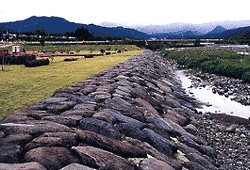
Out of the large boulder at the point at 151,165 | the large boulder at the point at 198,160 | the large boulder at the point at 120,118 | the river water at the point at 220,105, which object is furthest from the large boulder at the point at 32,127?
the river water at the point at 220,105

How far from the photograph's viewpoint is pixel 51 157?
255cm

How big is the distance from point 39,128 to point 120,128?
1.79m

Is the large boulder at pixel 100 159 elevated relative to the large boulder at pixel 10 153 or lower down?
lower down

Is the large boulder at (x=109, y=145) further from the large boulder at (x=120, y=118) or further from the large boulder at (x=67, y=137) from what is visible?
the large boulder at (x=120, y=118)

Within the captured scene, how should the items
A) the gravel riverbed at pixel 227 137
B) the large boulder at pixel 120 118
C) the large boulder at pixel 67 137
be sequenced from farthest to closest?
the gravel riverbed at pixel 227 137 < the large boulder at pixel 120 118 < the large boulder at pixel 67 137

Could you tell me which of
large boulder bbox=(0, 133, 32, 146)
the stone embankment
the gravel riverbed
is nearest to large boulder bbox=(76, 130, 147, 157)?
the stone embankment

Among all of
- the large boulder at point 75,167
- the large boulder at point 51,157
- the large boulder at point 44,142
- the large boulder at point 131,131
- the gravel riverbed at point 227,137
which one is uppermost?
the large boulder at point 44,142

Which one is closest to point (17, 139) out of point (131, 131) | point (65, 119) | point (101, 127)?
point (65, 119)

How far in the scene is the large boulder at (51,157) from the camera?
8.05ft

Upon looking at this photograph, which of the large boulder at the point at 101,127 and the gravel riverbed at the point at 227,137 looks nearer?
the large boulder at the point at 101,127

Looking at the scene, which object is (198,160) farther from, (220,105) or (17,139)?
(220,105)

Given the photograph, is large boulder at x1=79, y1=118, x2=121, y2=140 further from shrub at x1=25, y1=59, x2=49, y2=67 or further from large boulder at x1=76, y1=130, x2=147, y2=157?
shrub at x1=25, y1=59, x2=49, y2=67

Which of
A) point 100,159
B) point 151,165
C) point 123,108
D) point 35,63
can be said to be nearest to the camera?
point 100,159

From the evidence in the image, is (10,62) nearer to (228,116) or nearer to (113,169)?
(113,169)
